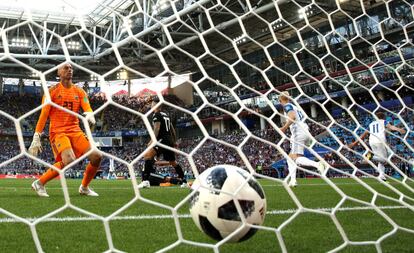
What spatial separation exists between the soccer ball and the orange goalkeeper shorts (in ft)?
9.40

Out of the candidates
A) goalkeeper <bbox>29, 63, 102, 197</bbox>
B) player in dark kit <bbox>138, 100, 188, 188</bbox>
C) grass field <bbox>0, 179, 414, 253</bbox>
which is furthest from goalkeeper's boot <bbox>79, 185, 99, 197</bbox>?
grass field <bbox>0, 179, 414, 253</bbox>

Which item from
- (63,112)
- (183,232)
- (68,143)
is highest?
(63,112)

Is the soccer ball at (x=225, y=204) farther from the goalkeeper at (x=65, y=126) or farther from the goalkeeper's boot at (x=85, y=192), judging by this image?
the goalkeeper's boot at (x=85, y=192)

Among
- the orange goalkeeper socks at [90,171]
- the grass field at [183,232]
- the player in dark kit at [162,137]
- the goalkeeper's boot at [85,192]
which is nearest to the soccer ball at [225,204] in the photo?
the grass field at [183,232]

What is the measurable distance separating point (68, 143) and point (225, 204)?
313cm

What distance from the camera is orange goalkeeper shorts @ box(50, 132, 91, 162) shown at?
15.3ft

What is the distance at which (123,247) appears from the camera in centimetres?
215

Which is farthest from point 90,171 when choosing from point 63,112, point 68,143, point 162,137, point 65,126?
point 162,137

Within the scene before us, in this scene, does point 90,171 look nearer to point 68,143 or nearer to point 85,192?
point 68,143

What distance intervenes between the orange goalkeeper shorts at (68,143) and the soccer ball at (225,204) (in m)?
2.87

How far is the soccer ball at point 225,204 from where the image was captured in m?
1.97

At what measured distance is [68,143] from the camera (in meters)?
4.67

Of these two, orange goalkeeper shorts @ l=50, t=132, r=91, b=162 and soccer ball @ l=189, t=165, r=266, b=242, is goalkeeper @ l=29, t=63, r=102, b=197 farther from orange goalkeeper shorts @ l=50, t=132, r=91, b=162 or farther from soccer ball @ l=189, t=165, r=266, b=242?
soccer ball @ l=189, t=165, r=266, b=242

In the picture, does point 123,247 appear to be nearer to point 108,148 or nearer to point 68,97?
point 68,97
